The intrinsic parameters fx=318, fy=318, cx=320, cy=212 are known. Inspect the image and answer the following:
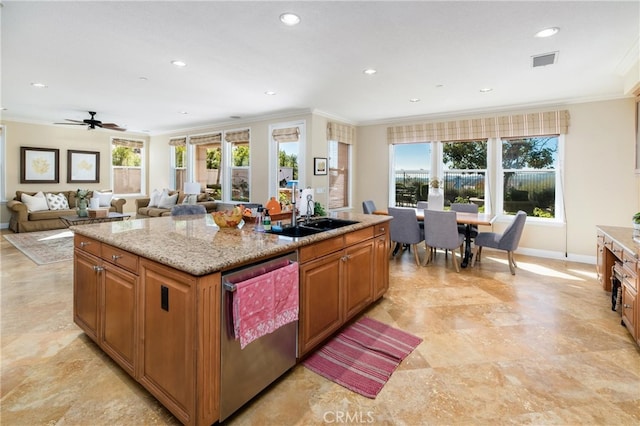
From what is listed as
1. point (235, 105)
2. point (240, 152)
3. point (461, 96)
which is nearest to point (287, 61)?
point (235, 105)

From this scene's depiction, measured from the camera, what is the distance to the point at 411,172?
666 centimetres

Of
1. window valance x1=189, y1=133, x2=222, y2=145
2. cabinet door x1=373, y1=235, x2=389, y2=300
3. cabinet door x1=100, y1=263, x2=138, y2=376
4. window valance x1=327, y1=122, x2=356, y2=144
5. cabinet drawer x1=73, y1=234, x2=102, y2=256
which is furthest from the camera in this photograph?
window valance x1=189, y1=133, x2=222, y2=145

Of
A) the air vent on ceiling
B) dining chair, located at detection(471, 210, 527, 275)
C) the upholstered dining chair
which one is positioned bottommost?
dining chair, located at detection(471, 210, 527, 275)

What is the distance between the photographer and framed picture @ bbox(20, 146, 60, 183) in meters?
7.27

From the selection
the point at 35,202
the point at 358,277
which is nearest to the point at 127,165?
the point at 35,202

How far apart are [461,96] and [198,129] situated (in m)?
6.01

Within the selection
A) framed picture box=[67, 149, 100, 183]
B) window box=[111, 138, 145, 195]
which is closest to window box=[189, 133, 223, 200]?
window box=[111, 138, 145, 195]

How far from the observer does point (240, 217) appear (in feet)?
8.66

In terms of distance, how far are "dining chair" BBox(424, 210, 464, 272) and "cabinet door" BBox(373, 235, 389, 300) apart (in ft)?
4.76

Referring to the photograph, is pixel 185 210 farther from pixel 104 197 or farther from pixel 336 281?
pixel 104 197

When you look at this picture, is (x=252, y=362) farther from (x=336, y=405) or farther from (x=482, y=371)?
(x=482, y=371)

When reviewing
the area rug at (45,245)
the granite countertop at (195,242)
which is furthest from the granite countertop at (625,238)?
the area rug at (45,245)

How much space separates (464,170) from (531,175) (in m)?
1.08

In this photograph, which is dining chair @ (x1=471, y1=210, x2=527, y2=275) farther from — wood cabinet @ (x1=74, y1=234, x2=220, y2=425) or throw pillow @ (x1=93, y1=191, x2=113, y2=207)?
throw pillow @ (x1=93, y1=191, x2=113, y2=207)
